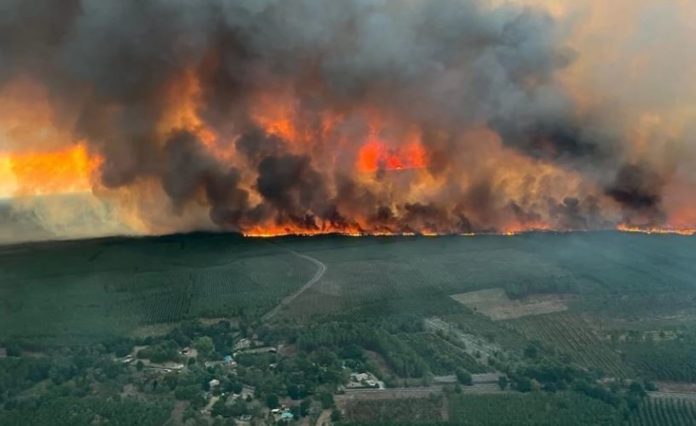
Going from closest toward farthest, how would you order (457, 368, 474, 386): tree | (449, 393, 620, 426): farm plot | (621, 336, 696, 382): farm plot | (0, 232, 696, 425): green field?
(449, 393, 620, 426): farm plot
(0, 232, 696, 425): green field
(457, 368, 474, 386): tree
(621, 336, 696, 382): farm plot

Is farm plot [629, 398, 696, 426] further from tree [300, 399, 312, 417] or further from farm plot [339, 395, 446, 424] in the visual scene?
tree [300, 399, 312, 417]

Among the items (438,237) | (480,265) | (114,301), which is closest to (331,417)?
(114,301)

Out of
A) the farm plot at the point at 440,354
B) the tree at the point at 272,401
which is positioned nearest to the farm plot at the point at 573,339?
the farm plot at the point at 440,354

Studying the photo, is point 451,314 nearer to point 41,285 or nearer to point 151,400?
point 151,400

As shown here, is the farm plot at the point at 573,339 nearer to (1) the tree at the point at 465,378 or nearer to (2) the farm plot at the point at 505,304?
(2) the farm plot at the point at 505,304

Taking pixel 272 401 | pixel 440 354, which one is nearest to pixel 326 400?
pixel 272 401

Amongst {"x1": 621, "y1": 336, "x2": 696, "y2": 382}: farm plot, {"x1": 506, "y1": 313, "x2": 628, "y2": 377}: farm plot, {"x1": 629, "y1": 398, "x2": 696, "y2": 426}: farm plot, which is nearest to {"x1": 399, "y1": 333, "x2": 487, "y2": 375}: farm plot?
{"x1": 506, "y1": 313, "x2": 628, "y2": 377}: farm plot

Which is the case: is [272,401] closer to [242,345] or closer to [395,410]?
[395,410]
